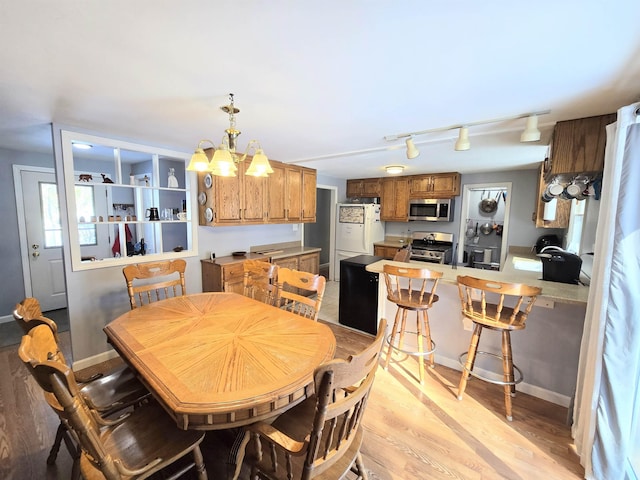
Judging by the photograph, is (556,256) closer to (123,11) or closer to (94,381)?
(123,11)

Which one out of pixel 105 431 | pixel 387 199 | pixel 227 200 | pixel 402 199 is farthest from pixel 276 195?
pixel 105 431

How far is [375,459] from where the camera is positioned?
1.67 meters

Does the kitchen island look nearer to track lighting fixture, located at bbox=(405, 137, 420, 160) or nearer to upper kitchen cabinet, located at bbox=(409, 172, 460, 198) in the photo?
track lighting fixture, located at bbox=(405, 137, 420, 160)

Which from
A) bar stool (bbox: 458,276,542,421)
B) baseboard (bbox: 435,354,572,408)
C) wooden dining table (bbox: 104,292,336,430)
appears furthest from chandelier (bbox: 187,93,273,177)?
baseboard (bbox: 435,354,572,408)

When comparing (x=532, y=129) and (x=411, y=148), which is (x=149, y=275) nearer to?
(x=411, y=148)

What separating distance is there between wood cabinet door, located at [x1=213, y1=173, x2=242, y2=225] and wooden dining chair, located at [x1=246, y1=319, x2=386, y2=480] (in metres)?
2.64

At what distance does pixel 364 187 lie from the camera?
225 inches

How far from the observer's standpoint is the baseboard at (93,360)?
2572mm

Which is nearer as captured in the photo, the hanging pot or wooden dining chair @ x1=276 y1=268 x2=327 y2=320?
wooden dining chair @ x1=276 y1=268 x2=327 y2=320

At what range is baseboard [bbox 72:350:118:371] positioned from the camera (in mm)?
2572

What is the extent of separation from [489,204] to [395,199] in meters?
1.95

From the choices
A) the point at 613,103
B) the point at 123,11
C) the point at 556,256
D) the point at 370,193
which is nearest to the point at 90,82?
the point at 123,11

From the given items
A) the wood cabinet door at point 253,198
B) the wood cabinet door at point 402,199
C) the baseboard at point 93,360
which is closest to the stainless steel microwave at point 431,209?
the wood cabinet door at point 402,199

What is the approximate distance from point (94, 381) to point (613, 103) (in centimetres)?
367
